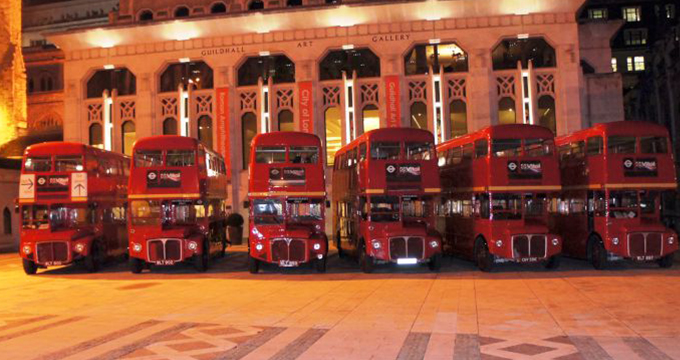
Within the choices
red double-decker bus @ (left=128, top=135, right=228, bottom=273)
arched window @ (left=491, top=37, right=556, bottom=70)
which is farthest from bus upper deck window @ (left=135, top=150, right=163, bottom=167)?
arched window @ (left=491, top=37, right=556, bottom=70)

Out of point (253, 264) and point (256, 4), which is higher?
point (256, 4)

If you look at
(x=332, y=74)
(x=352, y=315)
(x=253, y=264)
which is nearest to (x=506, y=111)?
(x=332, y=74)

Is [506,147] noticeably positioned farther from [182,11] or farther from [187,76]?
[182,11]

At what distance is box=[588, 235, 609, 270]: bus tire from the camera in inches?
783

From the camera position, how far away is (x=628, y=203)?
19.9 m

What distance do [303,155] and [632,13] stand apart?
2670 inches

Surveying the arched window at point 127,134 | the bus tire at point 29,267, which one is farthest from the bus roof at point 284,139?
the arched window at point 127,134

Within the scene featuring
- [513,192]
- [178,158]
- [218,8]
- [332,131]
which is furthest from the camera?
[218,8]

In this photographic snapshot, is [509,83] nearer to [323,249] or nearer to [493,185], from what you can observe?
[493,185]

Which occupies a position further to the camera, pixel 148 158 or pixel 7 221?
pixel 7 221

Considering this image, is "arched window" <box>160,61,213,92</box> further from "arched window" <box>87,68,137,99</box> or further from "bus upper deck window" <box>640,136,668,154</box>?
"bus upper deck window" <box>640,136,668,154</box>

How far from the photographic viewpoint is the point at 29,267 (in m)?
22.1

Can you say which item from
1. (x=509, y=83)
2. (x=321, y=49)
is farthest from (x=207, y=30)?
(x=509, y=83)

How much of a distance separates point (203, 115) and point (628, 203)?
2560cm
